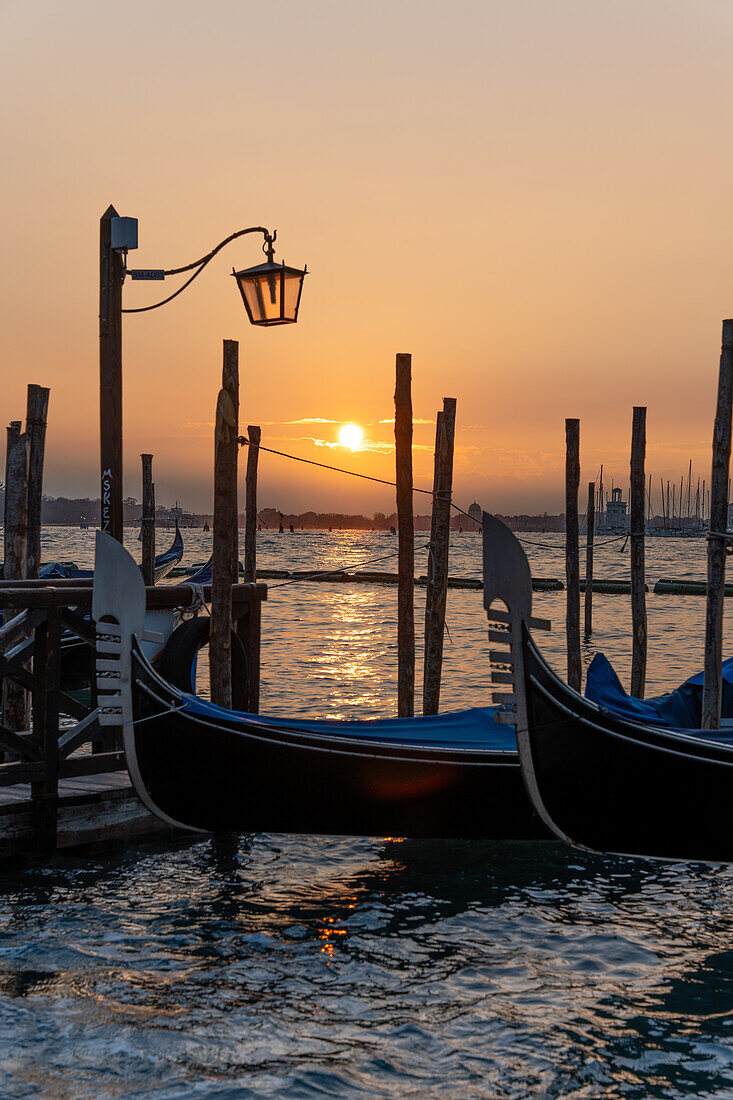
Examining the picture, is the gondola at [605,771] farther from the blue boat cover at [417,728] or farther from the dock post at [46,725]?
the dock post at [46,725]

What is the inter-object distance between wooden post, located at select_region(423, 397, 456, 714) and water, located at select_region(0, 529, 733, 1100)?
1732mm

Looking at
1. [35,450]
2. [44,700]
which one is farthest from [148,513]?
[44,700]

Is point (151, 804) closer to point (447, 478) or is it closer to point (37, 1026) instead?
point (37, 1026)

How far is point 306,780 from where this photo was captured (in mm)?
5770

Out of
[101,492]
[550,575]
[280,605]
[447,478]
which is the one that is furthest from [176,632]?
[550,575]

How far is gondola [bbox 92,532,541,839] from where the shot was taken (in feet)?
18.2

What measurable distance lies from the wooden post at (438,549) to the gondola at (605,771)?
2.72 metres

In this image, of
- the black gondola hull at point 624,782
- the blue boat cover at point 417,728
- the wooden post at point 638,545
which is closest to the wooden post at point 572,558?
the wooden post at point 638,545

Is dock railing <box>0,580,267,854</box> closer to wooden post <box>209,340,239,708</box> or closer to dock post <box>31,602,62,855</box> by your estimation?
dock post <box>31,602,62,855</box>

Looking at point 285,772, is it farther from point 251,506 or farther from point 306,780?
point 251,506

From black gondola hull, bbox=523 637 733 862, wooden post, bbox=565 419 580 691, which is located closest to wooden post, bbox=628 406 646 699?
wooden post, bbox=565 419 580 691

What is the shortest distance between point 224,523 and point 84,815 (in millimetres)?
2012

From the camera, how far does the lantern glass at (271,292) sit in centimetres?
620

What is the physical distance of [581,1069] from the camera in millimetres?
3893
